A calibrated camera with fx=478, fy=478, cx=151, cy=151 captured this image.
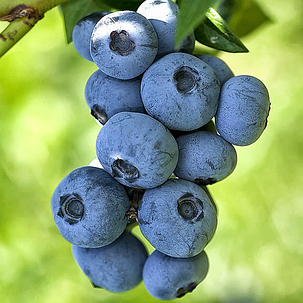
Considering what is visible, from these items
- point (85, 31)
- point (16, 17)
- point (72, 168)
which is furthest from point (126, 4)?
point (72, 168)

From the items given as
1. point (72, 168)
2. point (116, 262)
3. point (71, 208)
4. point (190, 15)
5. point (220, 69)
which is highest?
point (190, 15)

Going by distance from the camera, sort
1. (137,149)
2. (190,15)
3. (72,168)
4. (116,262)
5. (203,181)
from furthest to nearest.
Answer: (72,168) < (116,262) < (203,181) < (137,149) < (190,15)

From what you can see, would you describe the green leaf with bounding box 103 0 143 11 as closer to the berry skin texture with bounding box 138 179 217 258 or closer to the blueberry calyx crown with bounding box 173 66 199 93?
the blueberry calyx crown with bounding box 173 66 199 93

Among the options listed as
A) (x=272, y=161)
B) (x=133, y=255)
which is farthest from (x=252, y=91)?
(x=272, y=161)

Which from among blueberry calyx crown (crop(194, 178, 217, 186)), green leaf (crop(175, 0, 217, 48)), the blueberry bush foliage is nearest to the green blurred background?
the blueberry bush foliage

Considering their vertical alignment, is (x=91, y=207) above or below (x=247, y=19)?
below

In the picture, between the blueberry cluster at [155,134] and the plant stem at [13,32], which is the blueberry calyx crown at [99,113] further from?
the plant stem at [13,32]

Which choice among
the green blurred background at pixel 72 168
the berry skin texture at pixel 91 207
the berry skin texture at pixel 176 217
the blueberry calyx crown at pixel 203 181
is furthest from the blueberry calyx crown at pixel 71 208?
the green blurred background at pixel 72 168

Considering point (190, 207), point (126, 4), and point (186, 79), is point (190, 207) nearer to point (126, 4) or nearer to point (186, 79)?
point (186, 79)
